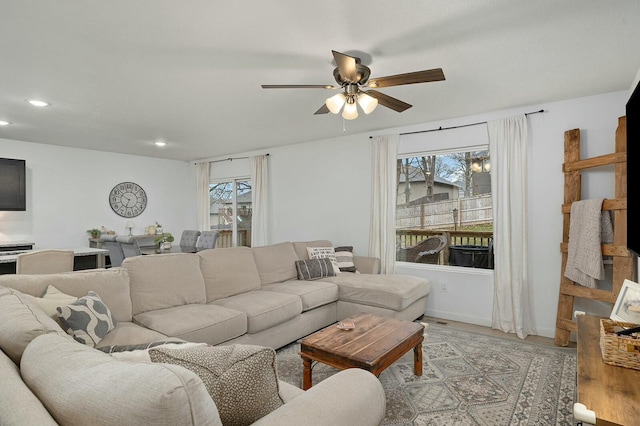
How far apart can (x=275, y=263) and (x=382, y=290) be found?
4.31 ft

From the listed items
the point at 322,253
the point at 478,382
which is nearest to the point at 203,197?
the point at 322,253

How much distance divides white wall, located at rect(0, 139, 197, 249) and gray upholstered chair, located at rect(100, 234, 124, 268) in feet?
2.84

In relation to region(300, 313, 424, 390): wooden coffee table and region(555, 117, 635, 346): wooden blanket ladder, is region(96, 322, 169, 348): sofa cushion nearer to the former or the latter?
region(300, 313, 424, 390): wooden coffee table

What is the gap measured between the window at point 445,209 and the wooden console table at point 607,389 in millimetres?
2429

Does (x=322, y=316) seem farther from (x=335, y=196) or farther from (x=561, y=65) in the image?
(x=561, y=65)

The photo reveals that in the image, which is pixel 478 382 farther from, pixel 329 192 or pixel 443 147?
pixel 329 192

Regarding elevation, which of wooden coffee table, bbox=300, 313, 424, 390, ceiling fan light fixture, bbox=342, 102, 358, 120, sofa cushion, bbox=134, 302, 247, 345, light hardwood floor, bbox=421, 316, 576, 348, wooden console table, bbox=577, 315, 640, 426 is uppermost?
ceiling fan light fixture, bbox=342, 102, 358, 120

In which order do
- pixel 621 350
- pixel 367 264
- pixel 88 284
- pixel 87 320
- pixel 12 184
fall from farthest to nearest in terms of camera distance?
pixel 12 184 < pixel 367 264 < pixel 88 284 < pixel 87 320 < pixel 621 350

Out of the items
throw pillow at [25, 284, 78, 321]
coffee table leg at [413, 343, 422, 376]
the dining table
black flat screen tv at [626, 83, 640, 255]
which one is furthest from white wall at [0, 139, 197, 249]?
black flat screen tv at [626, 83, 640, 255]

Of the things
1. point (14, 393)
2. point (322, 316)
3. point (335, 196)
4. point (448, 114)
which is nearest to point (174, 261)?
point (322, 316)

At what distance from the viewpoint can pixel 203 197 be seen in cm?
728

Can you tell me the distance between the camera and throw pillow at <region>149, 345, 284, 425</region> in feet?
3.22

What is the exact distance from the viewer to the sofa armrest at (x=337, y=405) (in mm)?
1021

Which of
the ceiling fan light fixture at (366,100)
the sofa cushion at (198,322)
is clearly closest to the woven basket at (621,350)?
the ceiling fan light fixture at (366,100)
